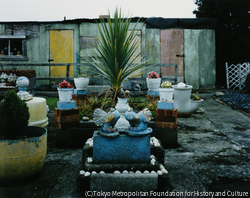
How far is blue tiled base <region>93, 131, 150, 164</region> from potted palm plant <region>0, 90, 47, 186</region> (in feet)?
2.00

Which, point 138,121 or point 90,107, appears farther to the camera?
point 90,107

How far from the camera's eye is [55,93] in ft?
27.2

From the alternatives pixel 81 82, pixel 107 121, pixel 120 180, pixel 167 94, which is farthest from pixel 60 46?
pixel 120 180

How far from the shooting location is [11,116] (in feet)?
7.20

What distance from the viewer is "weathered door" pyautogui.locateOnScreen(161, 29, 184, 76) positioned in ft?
34.0

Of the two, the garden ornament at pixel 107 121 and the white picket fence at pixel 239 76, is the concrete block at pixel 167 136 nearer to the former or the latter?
the garden ornament at pixel 107 121

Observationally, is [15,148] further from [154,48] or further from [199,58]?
[199,58]

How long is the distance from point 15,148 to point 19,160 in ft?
0.40

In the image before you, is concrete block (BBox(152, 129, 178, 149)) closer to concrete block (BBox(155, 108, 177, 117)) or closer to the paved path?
the paved path

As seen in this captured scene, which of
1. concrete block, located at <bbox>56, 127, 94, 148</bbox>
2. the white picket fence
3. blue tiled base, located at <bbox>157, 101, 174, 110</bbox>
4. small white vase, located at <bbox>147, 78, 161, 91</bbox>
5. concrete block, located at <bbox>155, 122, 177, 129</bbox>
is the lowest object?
concrete block, located at <bbox>56, 127, 94, 148</bbox>

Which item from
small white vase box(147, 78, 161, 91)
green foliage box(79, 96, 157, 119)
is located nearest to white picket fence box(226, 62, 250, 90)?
small white vase box(147, 78, 161, 91)

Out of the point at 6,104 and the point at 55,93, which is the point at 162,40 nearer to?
the point at 55,93

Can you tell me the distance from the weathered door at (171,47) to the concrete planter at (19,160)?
8.70 metres

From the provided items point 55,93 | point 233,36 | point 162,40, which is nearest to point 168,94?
point 55,93
